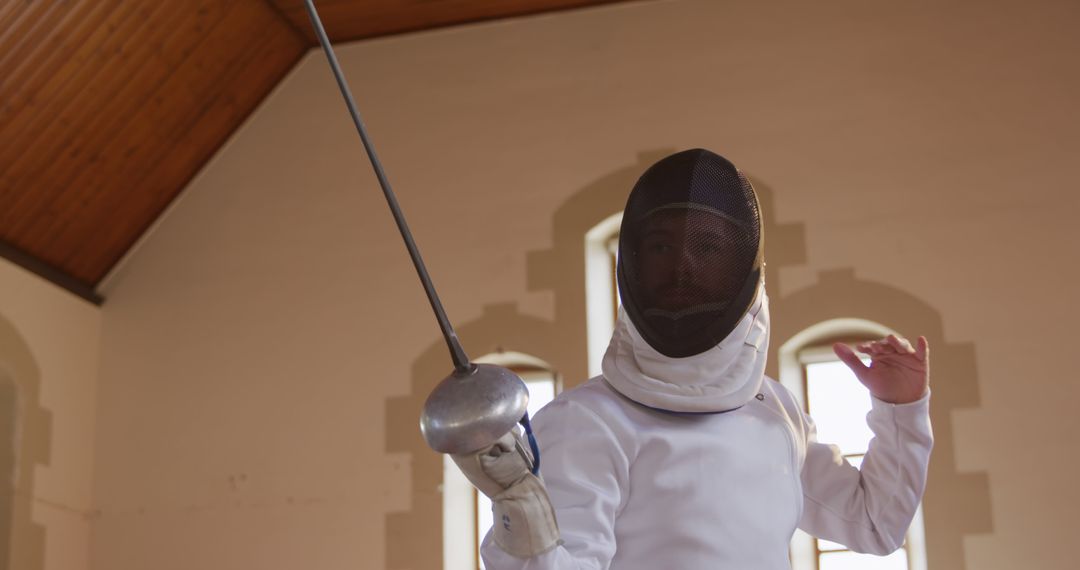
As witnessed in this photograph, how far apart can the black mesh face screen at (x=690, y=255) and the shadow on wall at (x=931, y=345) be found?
10.0ft

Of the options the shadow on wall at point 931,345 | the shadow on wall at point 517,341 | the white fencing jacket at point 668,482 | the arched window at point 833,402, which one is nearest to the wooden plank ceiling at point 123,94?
the shadow on wall at point 517,341

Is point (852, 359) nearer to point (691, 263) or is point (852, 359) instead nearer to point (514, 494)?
point (691, 263)

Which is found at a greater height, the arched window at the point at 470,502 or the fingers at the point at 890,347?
the arched window at the point at 470,502

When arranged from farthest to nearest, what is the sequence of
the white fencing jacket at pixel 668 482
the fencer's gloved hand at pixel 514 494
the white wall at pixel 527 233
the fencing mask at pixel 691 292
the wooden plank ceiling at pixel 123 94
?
the wooden plank ceiling at pixel 123 94, the white wall at pixel 527 233, the fencing mask at pixel 691 292, the white fencing jacket at pixel 668 482, the fencer's gloved hand at pixel 514 494

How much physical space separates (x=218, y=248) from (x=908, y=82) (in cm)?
280

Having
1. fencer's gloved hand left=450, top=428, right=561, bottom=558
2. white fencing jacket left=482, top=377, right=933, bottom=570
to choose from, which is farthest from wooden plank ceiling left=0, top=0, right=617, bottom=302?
fencer's gloved hand left=450, top=428, right=561, bottom=558

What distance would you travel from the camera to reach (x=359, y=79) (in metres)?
5.92

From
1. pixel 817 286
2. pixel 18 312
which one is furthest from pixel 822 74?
pixel 18 312

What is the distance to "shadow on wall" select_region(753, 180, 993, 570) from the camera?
4766mm

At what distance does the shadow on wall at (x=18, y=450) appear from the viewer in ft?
17.6

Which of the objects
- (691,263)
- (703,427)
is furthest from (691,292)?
(703,427)

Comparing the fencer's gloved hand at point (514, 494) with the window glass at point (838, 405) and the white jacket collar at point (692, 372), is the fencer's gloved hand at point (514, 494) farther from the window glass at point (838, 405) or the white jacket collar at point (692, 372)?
the window glass at point (838, 405)

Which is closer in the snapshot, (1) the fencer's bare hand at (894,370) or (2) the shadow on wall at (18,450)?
(1) the fencer's bare hand at (894,370)

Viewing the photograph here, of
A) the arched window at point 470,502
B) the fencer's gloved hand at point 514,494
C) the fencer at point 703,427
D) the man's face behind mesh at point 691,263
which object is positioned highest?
the arched window at point 470,502
